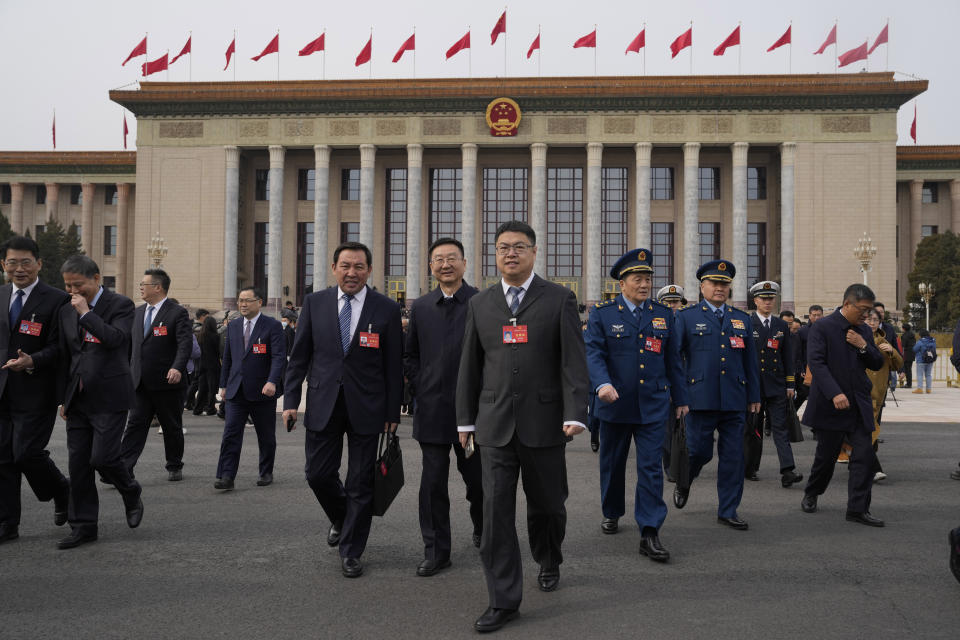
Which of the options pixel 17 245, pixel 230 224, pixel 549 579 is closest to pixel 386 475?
pixel 549 579

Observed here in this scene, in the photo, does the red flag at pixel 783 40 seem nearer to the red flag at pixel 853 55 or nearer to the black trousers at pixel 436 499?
the red flag at pixel 853 55

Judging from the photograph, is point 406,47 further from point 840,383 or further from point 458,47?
point 840,383

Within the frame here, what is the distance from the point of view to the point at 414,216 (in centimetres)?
4447

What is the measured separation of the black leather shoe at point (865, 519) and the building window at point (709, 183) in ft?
138

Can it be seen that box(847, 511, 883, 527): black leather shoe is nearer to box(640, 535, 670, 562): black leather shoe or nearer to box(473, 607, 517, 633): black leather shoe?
box(640, 535, 670, 562): black leather shoe

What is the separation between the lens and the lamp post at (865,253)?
34706mm

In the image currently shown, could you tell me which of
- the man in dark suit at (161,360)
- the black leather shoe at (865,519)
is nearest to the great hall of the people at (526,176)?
the man in dark suit at (161,360)

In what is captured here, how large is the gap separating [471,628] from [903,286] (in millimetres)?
60316

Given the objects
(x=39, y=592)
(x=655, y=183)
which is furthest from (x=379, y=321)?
(x=655, y=183)

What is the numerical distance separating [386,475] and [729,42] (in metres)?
40.6

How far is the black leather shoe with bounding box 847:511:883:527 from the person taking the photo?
252 inches

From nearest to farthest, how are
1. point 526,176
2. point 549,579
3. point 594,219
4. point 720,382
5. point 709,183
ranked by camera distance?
point 549,579, point 720,382, point 594,219, point 709,183, point 526,176

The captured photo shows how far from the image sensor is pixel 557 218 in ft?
154

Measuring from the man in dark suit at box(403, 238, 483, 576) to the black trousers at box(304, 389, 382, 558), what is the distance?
1.33 ft
